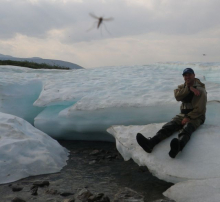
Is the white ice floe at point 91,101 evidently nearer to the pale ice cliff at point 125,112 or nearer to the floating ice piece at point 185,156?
the pale ice cliff at point 125,112

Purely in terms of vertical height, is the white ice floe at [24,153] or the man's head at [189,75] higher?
the man's head at [189,75]

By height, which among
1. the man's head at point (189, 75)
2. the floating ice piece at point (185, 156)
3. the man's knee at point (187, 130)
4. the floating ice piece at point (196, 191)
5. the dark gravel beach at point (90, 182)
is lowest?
the dark gravel beach at point (90, 182)

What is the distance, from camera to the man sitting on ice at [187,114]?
3902 millimetres

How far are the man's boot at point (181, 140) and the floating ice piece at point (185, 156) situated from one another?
0.29ft

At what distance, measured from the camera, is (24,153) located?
4227 mm

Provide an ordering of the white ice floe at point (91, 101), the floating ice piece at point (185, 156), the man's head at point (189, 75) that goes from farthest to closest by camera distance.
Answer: the white ice floe at point (91, 101)
the man's head at point (189, 75)
the floating ice piece at point (185, 156)

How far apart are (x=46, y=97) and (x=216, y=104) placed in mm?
3502

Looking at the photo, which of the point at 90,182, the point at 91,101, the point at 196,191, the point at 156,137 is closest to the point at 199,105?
the point at 156,137

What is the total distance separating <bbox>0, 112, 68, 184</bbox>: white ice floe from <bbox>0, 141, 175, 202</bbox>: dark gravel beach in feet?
0.48

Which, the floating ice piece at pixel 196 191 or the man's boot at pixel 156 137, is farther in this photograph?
the man's boot at pixel 156 137

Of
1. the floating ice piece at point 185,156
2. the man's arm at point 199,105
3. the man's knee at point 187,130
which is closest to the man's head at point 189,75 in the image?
the man's arm at point 199,105

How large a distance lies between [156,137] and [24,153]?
6.28 feet

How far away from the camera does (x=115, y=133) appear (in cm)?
460

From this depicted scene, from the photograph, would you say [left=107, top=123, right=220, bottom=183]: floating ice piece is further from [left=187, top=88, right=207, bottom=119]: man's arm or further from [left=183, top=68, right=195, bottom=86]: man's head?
[left=183, top=68, right=195, bottom=86]: man's head
